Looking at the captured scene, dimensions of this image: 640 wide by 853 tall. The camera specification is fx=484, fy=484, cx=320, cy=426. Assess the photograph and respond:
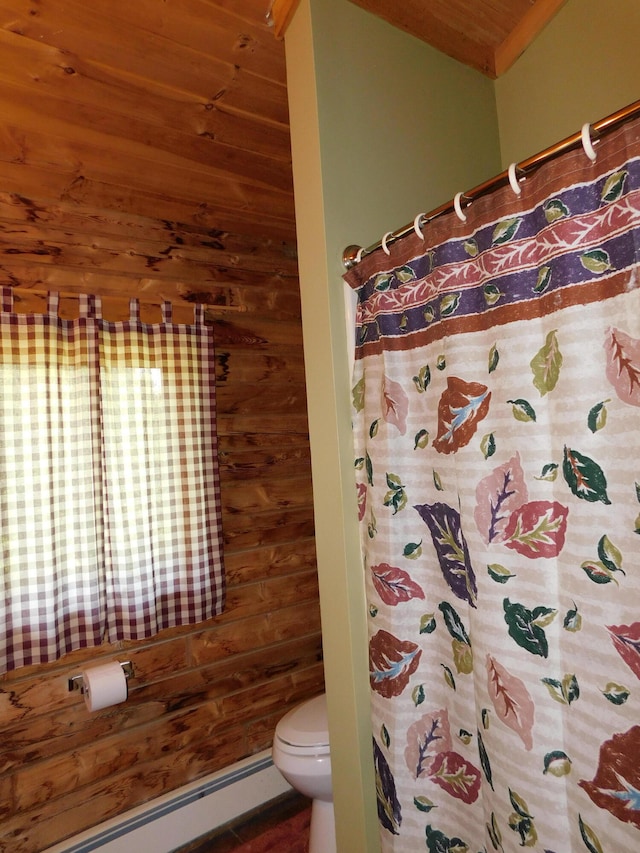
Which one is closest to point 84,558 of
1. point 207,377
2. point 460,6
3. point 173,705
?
point 173,705

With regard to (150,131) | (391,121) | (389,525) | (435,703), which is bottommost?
(435,703)

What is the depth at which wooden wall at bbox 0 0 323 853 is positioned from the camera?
1285 millimetres

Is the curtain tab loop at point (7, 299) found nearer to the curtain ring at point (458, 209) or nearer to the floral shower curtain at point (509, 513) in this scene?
the floral shower curtain at point (509, 513)

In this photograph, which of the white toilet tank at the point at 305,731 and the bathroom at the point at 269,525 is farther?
the white toilet tank at the point at 305,731

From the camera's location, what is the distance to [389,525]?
100 cm

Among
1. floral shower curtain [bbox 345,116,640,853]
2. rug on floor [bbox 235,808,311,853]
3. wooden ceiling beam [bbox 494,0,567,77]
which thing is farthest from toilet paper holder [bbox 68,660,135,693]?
wooden ceiling beam [bbox 494,0,567,77]

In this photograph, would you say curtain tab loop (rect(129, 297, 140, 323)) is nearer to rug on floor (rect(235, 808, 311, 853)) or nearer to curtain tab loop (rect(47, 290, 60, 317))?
curtain tab loop (rect(47, 290, 60, 317))

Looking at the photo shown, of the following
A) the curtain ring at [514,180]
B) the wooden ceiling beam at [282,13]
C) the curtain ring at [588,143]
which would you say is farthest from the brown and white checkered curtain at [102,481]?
the curtain ring at [588,143]

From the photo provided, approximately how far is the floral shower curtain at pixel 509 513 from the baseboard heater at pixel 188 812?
4.32 feet

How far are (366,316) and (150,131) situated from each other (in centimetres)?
107

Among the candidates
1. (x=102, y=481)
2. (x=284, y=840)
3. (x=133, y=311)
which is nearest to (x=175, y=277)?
(x=133, y=311)

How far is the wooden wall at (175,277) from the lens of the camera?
1.29 m

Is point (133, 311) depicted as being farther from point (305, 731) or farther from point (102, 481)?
point (305, 731)

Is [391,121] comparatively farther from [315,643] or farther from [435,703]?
[315,643]
